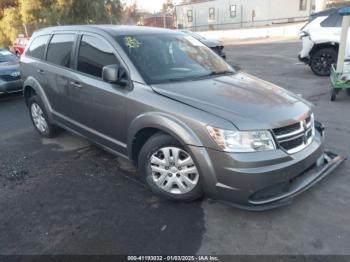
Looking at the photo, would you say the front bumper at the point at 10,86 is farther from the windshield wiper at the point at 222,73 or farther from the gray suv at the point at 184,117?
the windshield wiper at the point at 222,73

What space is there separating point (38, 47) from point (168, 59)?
2646 millimetres

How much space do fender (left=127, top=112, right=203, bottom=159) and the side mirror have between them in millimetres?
463

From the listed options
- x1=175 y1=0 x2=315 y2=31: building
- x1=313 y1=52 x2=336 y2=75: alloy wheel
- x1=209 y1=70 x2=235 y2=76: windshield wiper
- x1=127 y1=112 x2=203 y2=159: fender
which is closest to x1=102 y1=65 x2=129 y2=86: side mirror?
x1=127 y1=112 x2=203 y2=159: fender

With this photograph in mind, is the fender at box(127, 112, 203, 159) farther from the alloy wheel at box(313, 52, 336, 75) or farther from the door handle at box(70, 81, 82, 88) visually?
the alloy wheel at box(313, 52, 336, 75)

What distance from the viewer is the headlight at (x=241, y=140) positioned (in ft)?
9.47

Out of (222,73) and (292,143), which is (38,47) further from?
(292,143)

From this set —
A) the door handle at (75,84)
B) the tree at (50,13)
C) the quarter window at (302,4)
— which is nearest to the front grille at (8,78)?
the door handle at (75,84)

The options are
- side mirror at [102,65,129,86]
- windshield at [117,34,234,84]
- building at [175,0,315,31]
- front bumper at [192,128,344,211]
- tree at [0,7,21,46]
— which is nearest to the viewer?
front bumper at [192,128,344,211]

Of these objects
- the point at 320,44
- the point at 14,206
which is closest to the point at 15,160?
the point at 14,206

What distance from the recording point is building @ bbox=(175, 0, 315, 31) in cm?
4034

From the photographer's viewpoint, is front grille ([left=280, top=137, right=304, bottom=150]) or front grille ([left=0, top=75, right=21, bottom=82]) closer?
front grille ([left=280, top=137, right=304, bottom=150])

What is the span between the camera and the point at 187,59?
4094 mm

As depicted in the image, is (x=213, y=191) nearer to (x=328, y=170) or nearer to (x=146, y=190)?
(x=146, y=190)

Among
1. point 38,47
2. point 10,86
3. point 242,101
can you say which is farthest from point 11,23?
point 242,101
